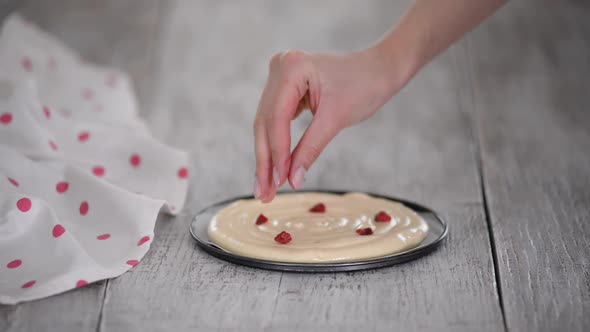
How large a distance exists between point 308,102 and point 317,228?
20 cm

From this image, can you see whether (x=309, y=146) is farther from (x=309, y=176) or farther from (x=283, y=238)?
(x=309, y=176)

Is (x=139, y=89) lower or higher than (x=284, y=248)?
lower

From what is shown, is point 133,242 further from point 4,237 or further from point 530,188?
point 530,188

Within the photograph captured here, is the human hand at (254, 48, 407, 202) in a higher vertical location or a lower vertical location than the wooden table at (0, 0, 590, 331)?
higher

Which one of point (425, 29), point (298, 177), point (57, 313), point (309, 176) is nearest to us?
point (57, 313)

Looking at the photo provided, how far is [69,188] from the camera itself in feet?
4.65

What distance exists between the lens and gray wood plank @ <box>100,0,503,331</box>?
109 centimetres

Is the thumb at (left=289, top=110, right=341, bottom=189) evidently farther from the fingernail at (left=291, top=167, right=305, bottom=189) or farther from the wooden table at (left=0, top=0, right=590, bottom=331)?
the wooden table at (left=0, top=0, right=590, bottom=331)

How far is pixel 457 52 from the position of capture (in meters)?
2.53

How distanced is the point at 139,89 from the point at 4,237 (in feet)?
3.97

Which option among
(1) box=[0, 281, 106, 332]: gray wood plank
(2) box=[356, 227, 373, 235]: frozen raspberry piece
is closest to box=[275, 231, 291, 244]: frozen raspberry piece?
(2) box=[356, 227, 373, 235]: frozen raspberry piece

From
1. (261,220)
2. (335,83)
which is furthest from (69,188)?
(335,83)

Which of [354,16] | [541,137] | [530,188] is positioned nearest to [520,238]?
[530,188]

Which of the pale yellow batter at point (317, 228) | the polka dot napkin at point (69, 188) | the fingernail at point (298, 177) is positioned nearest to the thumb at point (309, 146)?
the fingernail at point (298, 177)
